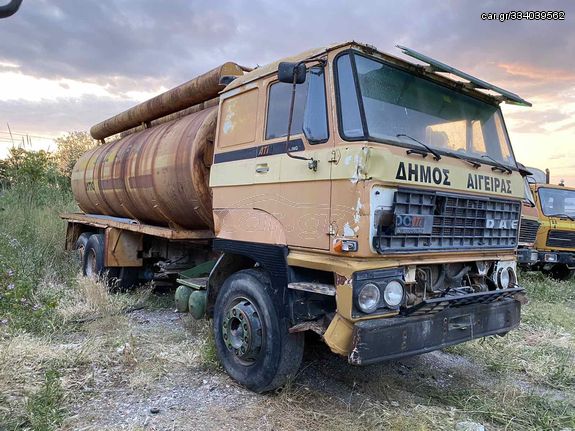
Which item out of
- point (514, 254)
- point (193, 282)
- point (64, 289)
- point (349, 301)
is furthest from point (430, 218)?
point (64, 289)

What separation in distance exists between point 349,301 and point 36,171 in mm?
13924

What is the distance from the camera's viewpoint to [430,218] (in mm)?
3465

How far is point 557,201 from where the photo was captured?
36.7 feet

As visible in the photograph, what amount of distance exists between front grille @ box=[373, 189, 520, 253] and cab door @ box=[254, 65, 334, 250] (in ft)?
1.57

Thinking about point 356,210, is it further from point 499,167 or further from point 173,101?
point 173,101

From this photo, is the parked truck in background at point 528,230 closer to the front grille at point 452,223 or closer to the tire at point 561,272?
the tire at point 561,272

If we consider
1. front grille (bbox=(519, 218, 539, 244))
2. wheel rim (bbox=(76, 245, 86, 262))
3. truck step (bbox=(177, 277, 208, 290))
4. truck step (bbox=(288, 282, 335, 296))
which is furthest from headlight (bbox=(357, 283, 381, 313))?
front grille (bbox=(519, 218, 539, 244))

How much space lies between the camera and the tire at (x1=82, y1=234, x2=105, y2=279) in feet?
25.4

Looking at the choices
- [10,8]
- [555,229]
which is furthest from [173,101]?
[555,229]

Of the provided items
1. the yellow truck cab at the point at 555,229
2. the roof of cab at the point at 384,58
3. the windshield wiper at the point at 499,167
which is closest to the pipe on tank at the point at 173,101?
the roof of cab at the point at 384,58

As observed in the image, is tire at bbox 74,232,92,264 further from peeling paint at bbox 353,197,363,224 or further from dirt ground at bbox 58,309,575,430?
peeling paint at bbox 353,197,363,224

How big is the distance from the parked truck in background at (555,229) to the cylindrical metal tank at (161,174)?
24.6 ft

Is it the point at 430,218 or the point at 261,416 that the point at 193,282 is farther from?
the point at 430,218

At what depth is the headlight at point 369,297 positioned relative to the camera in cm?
319
